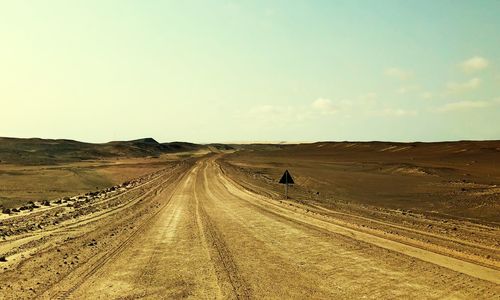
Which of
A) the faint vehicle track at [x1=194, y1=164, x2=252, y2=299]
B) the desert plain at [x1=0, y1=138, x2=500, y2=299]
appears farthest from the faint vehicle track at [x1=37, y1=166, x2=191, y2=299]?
the faint vehicle track at [x1=194, y1=164, x2=252, y2=299]

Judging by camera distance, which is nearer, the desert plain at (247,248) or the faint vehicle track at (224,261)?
the faint vehicle track at (224,261)

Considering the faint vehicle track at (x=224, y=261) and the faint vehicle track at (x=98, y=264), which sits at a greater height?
the faint vehicle track at (x=224, y=261)

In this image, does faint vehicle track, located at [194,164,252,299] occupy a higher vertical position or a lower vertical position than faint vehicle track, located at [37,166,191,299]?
higher

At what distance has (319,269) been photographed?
995 centimetres

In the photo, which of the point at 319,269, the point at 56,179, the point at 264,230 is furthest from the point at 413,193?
the point at 56,179

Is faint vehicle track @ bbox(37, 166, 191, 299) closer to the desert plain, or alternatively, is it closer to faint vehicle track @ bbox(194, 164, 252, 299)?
the desert plain

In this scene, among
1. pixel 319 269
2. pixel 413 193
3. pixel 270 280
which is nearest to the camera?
pixel 270 280

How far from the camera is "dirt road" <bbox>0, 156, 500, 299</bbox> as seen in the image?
27.8 feet

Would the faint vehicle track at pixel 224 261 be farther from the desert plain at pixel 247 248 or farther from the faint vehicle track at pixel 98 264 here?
the faint vehicle track at pixel 98 264

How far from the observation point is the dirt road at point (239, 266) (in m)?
8.48

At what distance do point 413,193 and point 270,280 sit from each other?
22.6 meters

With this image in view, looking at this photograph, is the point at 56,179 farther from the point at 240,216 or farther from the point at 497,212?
the point at 497,212

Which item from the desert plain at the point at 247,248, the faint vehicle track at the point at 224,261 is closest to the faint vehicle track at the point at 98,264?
the desert plain at the point at 247,248

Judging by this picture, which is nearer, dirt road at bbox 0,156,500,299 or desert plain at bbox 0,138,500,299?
dirt road at bbox 0,156,500,299
